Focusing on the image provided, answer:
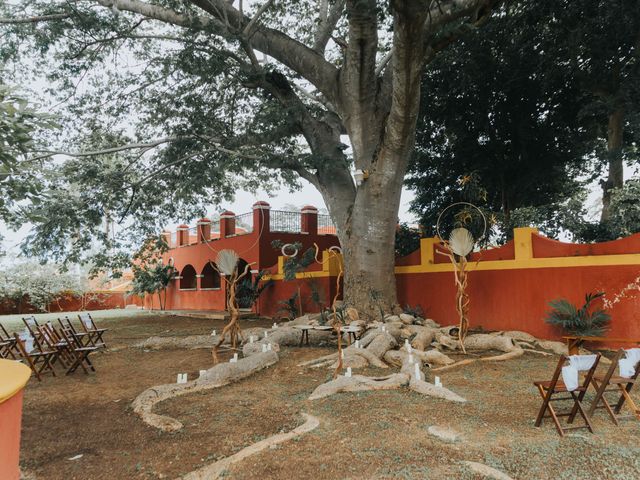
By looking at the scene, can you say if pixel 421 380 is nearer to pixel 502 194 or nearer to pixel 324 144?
pixel 324 144

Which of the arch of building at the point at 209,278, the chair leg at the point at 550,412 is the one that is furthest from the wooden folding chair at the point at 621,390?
the arch of building at the point at 209,278

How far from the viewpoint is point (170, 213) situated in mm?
15477

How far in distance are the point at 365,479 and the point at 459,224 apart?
969cm

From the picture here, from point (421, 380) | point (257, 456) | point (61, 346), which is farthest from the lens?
point (61, 346)

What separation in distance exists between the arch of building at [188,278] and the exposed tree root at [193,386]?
17.0m

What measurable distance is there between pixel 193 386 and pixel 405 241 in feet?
29.8

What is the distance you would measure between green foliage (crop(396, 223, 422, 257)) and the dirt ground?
7.28m

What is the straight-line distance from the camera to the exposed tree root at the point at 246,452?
3.49 m

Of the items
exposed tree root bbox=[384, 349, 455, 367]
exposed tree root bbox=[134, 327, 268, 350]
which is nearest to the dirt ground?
exposed tree root bbox=[384, 349, 455, 367]

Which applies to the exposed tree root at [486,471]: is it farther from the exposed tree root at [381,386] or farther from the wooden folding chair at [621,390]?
the exposed tree root at [381,386]

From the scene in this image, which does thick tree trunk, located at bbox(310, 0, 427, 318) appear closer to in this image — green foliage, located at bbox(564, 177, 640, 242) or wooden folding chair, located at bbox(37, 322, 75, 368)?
green foliage, located at bbox(564, 177, 640, 242)

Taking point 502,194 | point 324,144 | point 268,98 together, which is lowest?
point 502,194

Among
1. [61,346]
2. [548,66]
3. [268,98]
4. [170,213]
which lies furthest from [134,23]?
[548,66]

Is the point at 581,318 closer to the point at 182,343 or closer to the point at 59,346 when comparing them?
the point at 182,343
